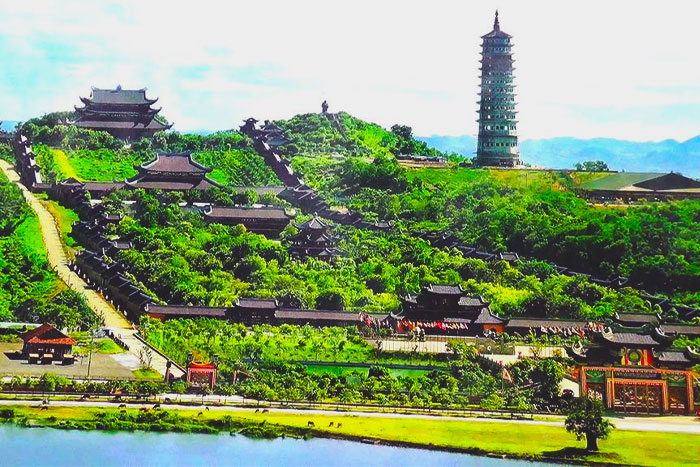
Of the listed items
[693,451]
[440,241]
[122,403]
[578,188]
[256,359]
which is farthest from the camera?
[578,188]

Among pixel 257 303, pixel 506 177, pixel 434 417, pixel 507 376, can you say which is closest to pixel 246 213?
pixel 257 303

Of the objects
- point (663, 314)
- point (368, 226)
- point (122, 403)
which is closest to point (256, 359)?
point (122, 403)

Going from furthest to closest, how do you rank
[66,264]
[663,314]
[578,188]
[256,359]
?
[578,188] < [66,264] < [663,314] < [256,359]

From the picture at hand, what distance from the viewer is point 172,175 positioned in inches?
2429

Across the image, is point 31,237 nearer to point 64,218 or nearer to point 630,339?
point 64,218

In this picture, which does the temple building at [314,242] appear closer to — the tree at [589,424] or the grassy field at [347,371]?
the grassy field at [347,371]

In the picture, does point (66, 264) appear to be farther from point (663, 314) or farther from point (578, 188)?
point (578, 188)

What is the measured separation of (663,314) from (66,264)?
23579 millimetres

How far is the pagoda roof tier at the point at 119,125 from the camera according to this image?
71.1m

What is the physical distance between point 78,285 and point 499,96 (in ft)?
124

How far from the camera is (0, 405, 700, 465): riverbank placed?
29.5 m

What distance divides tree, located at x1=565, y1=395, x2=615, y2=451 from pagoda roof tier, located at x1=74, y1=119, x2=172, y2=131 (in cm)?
4618

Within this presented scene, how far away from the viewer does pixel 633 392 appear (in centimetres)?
3534

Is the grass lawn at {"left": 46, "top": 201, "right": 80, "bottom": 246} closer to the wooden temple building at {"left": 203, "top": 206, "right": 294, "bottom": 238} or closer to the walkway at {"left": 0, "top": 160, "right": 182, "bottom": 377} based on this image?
the walkway at {"left": 0, "top": 160, "right": 182, "bottom": 377}
